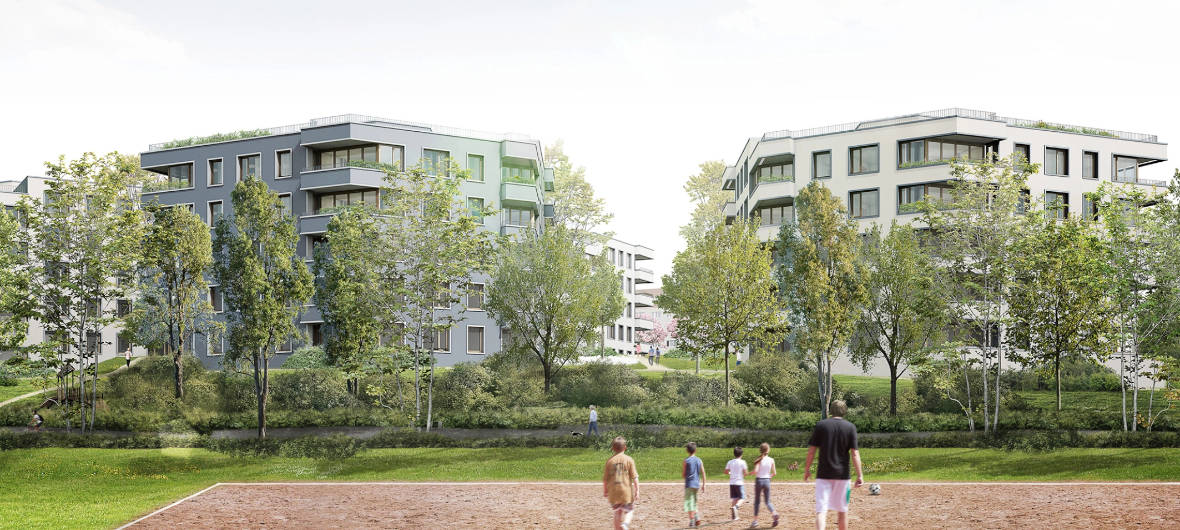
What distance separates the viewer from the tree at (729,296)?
40.9 meters

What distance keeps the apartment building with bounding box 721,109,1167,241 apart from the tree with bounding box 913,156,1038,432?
2222 centimetres

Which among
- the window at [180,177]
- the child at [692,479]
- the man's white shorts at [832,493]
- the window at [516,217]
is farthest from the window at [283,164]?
the man's white shorts at [832,493]

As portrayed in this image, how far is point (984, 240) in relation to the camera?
3488 centimetres

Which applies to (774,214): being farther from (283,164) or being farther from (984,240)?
(283,164)

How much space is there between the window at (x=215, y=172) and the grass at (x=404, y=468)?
30.6 metres

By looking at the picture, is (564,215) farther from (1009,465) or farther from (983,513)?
(983,513)

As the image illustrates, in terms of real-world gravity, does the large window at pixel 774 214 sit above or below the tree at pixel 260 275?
above

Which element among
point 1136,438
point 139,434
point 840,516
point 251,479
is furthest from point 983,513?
point 139,434

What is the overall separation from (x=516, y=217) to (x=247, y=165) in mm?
17443

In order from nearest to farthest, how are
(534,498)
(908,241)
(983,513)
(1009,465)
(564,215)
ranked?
(983,513) → (534,498) → (1009,465) → (908,241) → (564,215)

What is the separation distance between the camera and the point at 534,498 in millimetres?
21984

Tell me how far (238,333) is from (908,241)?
90.7ft

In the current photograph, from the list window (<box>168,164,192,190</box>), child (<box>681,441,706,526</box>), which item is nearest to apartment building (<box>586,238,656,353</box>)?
window (<box>168,164,192,190</box>)

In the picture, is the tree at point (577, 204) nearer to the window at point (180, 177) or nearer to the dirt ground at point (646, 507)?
the window at point (180, 177)
